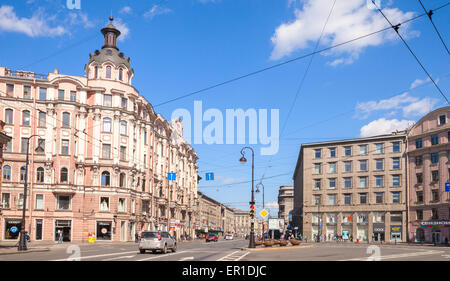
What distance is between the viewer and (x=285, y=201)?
17850cm

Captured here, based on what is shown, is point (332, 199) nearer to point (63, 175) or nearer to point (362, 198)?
point (362, 198)

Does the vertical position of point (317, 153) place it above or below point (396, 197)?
above

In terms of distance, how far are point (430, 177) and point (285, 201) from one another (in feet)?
335

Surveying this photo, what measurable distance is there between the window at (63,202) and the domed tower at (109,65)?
16.0m

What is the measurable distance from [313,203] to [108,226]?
142ft

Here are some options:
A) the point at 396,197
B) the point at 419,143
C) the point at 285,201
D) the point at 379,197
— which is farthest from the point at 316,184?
the point at 285,201

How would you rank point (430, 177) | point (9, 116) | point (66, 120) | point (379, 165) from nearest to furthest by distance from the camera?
point (9, 116) → point (66, 120) → point (430, 177) → point (379, 165)

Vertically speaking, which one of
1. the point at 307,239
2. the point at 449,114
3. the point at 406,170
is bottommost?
the point at 307,239

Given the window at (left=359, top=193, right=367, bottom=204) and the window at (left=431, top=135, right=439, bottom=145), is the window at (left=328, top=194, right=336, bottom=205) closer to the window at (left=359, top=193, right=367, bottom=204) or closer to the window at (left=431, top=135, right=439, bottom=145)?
the window at (left=359, top=193, right=367, bottom=204)

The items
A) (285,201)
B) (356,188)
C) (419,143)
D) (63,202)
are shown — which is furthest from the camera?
(285,201)

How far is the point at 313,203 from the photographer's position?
93.1 meters

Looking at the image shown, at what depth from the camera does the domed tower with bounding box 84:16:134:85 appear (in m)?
65.4
